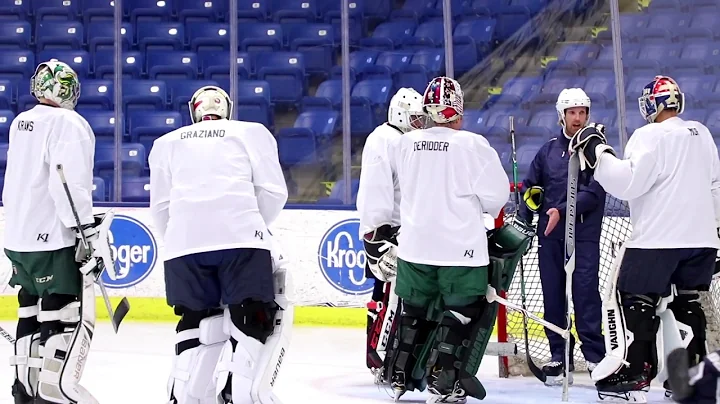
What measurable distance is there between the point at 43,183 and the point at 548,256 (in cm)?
237

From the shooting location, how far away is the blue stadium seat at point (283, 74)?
8.21 meters

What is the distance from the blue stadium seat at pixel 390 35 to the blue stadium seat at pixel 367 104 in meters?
0.30

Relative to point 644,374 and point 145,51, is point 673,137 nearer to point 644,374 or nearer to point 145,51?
point 644,374

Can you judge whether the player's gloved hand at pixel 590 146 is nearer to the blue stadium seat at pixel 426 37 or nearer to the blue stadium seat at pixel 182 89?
the blue stadium seat at pixel 426 37

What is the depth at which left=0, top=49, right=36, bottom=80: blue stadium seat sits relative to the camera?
8.80 meters

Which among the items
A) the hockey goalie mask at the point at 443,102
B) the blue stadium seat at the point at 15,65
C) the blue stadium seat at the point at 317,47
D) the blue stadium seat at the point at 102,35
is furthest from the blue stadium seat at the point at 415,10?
the hockey goalie mask at the point at 443,102

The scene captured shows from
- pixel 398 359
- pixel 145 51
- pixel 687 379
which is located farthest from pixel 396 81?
pixel 687 379

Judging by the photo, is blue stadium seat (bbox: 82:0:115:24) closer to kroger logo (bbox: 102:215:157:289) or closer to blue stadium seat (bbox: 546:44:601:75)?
kroger logo (bbox: 102:215:157:289)

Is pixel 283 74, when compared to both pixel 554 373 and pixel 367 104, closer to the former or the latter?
pixel 367 104

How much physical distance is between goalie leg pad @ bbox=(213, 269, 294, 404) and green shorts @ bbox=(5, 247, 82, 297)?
738 millimetres

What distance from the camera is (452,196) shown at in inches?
171

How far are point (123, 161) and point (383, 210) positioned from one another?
3588mm

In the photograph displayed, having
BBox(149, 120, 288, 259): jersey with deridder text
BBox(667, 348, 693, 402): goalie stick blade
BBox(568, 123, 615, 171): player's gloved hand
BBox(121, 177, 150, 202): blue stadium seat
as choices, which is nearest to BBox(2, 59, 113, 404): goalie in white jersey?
BBox(149, 120, 288, 259): jersey with deridder text

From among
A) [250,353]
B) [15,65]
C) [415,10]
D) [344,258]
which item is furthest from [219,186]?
[15,65]
